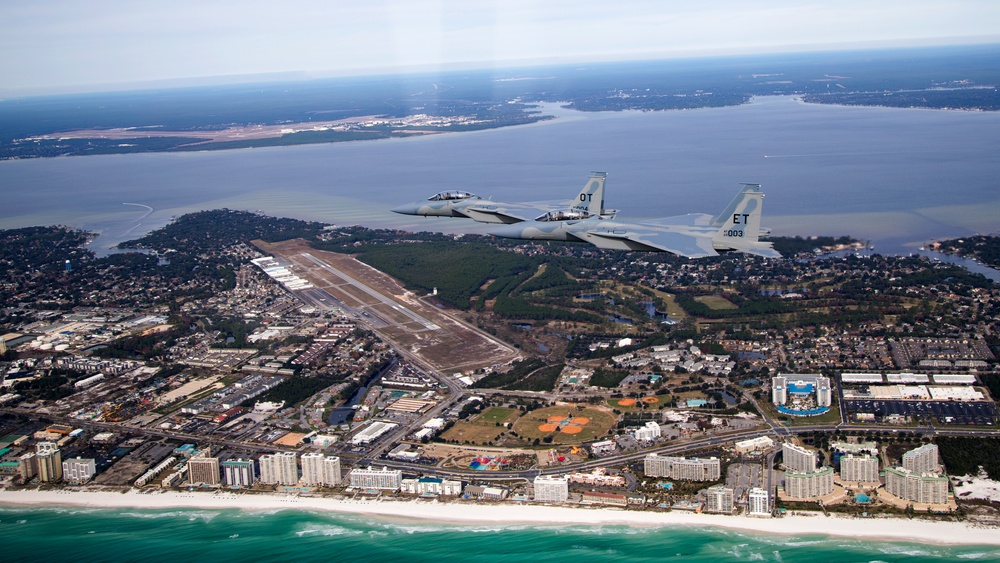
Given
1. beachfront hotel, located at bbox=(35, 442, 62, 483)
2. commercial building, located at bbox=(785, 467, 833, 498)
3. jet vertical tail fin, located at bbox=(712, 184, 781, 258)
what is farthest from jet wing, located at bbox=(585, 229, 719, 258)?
beachfront hotel, located at bbox=(35, 442, 62, 483)

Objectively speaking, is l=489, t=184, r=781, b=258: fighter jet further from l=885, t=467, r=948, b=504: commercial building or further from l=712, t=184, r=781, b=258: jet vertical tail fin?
l=885, t=467, r=948, b=504: commercial building

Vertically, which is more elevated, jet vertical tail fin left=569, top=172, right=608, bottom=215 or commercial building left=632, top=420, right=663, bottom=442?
jet vertical tail fin left=569, top=172, right=608, bottom=215

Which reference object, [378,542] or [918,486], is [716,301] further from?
[378,542]

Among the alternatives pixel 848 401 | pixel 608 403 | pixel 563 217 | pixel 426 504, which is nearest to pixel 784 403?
Result: pixel 848 401

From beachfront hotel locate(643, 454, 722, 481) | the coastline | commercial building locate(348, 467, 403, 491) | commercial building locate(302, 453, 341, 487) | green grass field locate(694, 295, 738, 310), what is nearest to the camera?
the coastline

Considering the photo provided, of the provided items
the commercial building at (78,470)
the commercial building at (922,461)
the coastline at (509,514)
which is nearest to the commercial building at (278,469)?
the coastline at (509,514)

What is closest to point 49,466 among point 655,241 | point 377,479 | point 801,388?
point 377,479
